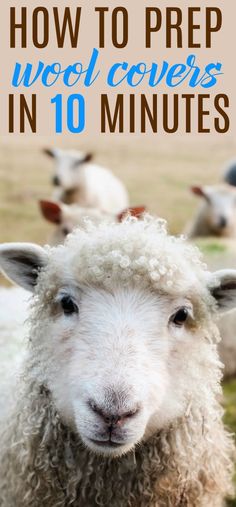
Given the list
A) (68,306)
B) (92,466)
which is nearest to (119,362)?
(68,306)

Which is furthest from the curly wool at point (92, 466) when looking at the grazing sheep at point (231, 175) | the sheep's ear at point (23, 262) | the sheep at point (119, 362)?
the grazing sheep at point (231, 175)

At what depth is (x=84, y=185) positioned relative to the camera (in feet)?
42.3

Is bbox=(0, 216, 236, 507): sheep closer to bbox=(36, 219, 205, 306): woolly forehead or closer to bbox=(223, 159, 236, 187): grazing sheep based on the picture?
bbox=(36, 219, 205, 306): woolly forehead

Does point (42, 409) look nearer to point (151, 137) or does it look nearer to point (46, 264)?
point (46, 264)

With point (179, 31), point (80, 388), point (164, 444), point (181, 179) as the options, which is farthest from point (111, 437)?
point (181, 179)

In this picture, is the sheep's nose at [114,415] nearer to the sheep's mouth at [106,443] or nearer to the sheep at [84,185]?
the sheep's mouth at [106,443]

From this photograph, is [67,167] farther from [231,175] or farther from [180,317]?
[180,317]

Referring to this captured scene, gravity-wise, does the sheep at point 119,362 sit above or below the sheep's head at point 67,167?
below

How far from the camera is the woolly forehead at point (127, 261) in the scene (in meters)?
3.14

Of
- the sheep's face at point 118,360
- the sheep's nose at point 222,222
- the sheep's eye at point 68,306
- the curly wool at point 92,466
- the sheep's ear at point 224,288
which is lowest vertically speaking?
the curly wool at point 92,466

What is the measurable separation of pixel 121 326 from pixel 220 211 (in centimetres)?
784

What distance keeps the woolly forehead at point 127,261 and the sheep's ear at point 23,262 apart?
0.22ft

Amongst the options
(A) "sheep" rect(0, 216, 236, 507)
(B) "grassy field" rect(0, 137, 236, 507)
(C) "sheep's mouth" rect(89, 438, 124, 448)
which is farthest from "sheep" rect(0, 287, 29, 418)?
(B) "grassy field" rect(0, 137, 236, 507)

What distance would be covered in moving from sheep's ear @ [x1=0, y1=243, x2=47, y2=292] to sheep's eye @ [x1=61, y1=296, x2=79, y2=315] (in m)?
0.26
